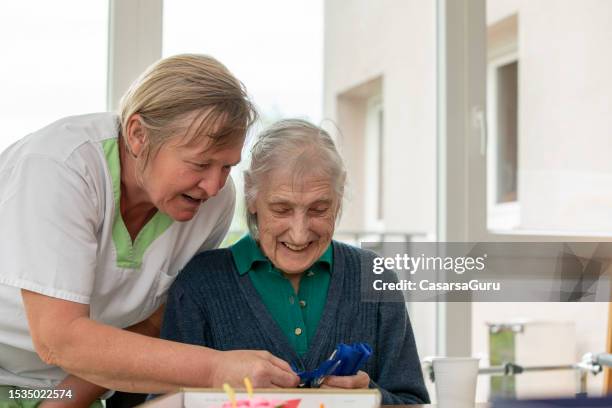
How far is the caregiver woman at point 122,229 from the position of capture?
4.43 feet

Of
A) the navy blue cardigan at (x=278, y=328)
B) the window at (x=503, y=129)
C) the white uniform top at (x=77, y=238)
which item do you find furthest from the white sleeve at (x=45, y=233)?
the window at (x=503, y=129)

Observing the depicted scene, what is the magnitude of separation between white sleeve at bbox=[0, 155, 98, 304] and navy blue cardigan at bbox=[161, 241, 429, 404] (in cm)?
29

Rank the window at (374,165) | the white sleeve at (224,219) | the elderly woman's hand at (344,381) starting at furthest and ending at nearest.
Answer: the window at (374,165), the white sleeve at (224,219), the elderly woman's hand at (344,381)

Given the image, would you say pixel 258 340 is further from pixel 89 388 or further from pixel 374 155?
pixel 374 155

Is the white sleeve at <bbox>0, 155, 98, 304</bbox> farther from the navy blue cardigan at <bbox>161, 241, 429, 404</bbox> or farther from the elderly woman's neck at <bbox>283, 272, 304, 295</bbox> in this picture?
the elderly woman's neck at <bbox>283, 272, 304, 295</bbox>

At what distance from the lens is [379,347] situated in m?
1.71

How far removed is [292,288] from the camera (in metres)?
1.71

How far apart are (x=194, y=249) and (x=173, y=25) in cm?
101

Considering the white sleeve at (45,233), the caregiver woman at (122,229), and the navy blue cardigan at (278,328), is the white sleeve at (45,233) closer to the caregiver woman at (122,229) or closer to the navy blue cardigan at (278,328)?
the caregiver woman at (122,229)

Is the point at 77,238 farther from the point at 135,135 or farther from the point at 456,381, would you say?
the point at 456,381

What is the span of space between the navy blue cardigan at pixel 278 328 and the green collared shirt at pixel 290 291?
18 mm

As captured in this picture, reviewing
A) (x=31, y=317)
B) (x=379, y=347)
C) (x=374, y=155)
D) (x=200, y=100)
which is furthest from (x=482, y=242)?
(x=374, y=155)

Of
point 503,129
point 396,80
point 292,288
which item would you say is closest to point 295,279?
point 292,288

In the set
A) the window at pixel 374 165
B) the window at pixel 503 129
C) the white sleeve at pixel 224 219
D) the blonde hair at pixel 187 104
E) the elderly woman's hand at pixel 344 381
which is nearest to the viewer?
the elderly woman's hand at pixel 344 381
